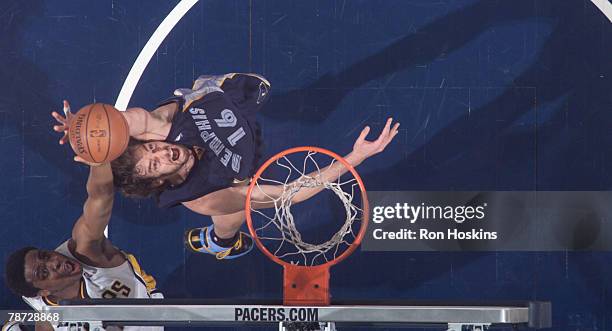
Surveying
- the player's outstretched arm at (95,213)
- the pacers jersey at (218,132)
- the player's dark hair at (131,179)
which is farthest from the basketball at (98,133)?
the pacers jersey at (218,132)

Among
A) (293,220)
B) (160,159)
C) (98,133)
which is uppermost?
(98,133)

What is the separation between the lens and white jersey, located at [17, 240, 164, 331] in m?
7.05

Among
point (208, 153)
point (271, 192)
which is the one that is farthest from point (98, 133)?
point (271, 192)

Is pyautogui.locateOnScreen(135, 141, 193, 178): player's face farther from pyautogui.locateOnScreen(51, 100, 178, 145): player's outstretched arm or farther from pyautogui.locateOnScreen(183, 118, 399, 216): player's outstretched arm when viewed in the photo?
pyautogui.locateOnScreen(183, 118, 399, 216): player's outstretched arm

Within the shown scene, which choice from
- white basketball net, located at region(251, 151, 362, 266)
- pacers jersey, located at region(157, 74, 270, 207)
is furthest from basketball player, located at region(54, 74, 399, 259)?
white basketball net, located at region(251, 151, 362, 266)

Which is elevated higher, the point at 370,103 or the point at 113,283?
the point at 370,103

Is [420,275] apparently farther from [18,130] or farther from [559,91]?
[18,130]

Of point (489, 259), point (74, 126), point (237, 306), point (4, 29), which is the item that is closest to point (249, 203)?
point (237, 306)

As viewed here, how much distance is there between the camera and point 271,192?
22.9 feet

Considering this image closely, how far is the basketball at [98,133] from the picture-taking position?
6.61m

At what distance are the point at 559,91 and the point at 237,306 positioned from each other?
320 cm

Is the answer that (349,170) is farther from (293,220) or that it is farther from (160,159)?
(160,159)

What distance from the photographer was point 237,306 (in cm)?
596

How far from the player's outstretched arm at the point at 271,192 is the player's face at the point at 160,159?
1.15 feet
